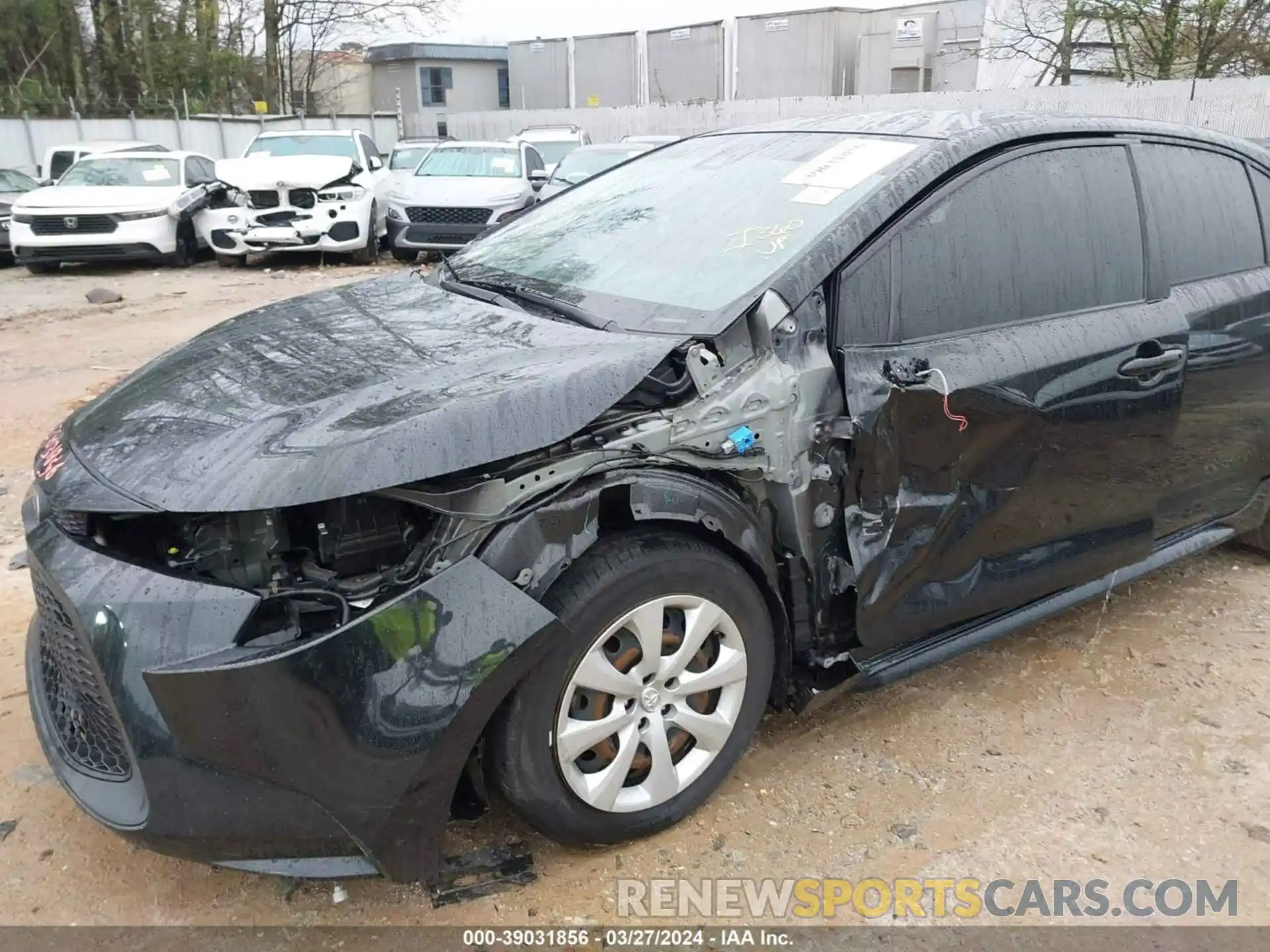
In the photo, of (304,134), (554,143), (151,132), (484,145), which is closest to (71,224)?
(304,134)

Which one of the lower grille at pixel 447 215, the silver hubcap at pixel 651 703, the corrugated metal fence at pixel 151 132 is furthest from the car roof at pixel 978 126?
the corrugated metal fence at pixel 151 132

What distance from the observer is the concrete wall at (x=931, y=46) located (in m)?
26.2

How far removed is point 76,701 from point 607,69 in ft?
115

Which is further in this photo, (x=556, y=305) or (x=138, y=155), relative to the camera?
(x=138, y=155)

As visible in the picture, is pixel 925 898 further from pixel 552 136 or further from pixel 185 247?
pixel 552 136

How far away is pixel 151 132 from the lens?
23.4m

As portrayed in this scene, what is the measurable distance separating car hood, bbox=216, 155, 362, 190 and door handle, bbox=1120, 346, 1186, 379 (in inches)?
431

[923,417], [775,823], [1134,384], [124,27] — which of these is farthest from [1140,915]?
[124,27]

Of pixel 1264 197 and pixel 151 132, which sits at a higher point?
pixel 151 132

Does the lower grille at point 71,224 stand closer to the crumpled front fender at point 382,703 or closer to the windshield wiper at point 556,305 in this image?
the windshield wiper at point 556,305

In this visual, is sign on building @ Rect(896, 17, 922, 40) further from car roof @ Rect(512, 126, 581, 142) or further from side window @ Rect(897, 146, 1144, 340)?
side window @ Rect(897, 146, 1144, 340)

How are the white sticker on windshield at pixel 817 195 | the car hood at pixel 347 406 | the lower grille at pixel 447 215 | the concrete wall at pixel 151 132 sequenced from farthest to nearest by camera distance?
the concrete wall at pixel 151 132 → the lower grille at pixel 447 215 → the white sticker on windshield at pixel 817 195 → the car hood at pixel 347 406

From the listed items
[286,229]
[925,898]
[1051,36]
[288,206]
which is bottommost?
[925,898]

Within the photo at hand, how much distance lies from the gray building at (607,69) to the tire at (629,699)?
3204 cm
